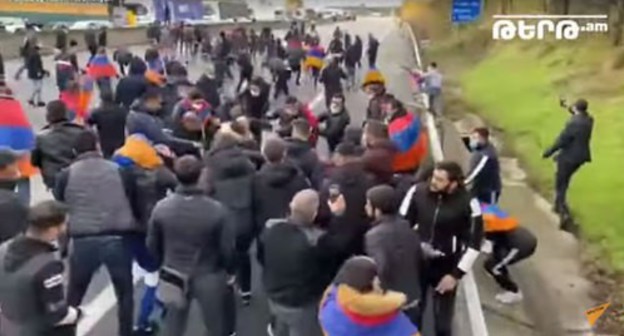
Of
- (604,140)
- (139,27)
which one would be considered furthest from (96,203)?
(139,27)

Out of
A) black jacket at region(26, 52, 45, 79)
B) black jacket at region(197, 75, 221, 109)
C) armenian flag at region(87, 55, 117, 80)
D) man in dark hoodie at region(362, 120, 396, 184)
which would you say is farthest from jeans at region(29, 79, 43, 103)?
man in dark hoodie at region(362, 120, 396, 184)

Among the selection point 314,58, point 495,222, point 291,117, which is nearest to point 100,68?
point 291,117

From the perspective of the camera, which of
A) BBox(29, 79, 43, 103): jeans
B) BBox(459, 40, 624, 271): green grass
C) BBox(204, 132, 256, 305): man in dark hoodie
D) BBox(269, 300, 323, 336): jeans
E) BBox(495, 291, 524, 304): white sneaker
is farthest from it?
BBox(29, 79, 43, 103): jeans

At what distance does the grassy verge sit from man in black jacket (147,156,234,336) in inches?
216

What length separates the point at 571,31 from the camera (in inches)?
1601

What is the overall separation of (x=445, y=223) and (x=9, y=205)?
3.32 m

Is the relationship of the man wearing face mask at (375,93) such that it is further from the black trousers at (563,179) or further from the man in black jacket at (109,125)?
the man in black jacket at (109,125)

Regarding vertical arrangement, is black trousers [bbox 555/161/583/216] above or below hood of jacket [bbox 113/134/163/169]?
below

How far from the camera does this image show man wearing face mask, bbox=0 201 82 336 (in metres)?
6.25

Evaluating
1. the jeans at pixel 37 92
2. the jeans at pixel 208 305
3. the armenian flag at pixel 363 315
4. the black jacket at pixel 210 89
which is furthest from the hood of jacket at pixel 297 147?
the jeans at pixel 37 92

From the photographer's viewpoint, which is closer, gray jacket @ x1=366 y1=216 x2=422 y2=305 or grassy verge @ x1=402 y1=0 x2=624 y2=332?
gray jacket @ x1=366 y1=216 x2=422 y2=305

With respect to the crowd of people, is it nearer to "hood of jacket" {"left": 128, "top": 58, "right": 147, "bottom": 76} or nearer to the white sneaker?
the white sneaker

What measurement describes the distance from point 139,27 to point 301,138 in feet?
152

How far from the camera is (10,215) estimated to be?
7.94m
